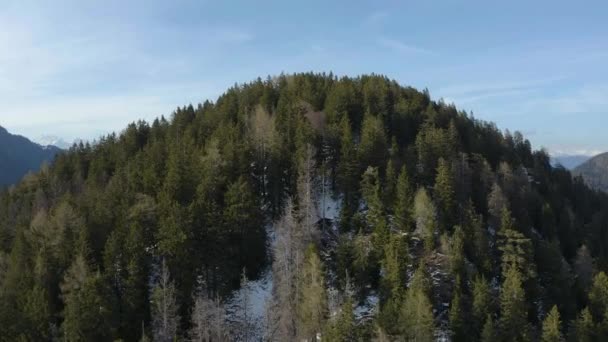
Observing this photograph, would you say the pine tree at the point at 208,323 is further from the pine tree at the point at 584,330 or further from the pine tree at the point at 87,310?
the pine tree at the point at 584,330

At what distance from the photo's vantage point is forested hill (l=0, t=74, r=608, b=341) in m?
52.7

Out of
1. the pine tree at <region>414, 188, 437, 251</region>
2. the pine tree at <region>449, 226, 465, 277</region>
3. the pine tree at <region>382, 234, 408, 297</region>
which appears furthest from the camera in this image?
the pine tree at <region>414, 188, 437, 251</region>

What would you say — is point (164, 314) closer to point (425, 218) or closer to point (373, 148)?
point (425, 218)

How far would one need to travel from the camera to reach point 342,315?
5028 cm

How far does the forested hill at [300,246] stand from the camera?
173 feet

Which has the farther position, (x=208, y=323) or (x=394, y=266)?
(x=394, y=266)

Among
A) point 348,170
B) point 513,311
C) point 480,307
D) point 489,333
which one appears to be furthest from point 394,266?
point 348,170

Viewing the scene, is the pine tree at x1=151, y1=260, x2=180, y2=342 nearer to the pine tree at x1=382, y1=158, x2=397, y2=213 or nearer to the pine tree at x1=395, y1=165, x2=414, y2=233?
the pine tree at x1=395, y1=165, x2=414, y2=233

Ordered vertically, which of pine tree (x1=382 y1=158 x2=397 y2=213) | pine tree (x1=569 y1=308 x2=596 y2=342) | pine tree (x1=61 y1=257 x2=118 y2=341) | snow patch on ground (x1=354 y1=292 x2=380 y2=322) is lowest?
pine tree (x1=569 y1=308 x2=596 y2=342)

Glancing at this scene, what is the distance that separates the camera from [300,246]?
203 ft

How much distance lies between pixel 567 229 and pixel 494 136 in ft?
119

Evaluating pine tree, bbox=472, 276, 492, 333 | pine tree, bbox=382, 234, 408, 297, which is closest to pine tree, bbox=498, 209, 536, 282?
pine tree, bbox=472, 276, 492, 333

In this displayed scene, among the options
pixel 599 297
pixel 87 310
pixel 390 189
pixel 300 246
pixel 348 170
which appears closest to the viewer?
pixel 87 310

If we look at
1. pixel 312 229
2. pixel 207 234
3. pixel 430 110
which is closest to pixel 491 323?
pixel 312 229
